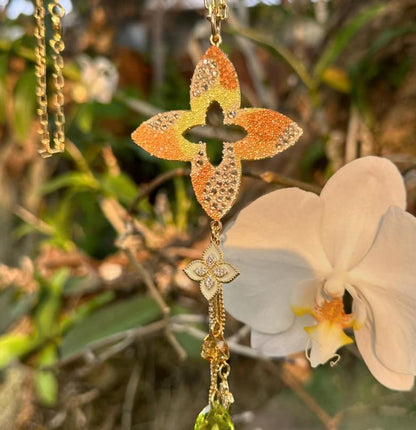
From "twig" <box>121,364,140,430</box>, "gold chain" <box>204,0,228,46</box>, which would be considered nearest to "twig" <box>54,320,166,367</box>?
"twig" <box>121,364,140,430</box>

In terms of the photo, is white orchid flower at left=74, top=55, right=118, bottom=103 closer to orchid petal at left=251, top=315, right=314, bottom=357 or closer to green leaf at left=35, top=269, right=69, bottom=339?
green leaf at left=35, top=269, right=69, bottom=339

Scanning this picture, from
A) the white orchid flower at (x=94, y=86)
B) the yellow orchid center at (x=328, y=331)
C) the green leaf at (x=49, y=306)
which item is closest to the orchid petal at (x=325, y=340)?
the yellow orchid center at (x=328, y=331)

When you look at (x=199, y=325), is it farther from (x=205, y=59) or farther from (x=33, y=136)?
(x=33, y=136)

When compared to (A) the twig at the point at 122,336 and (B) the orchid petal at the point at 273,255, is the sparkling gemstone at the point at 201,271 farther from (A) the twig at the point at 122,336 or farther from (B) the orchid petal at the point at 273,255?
(A) the twig at the point at 122,336

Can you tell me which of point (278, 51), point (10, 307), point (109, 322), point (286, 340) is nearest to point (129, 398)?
point (109, 322)

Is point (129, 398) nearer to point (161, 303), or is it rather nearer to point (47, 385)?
point (47, 385)

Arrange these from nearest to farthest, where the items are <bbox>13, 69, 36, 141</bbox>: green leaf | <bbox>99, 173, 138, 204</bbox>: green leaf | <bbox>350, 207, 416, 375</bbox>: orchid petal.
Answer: <bbox>350, 207, 416, 375</bbox>: orchid petal
<bbox>13, 69, 36, 141</bbox>: green leaf
<bbox>99, 173, 138, 204</bbox>: green leaf
